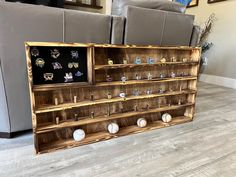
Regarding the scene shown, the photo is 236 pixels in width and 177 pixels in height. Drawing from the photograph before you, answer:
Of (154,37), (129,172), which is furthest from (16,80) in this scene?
(154,37)

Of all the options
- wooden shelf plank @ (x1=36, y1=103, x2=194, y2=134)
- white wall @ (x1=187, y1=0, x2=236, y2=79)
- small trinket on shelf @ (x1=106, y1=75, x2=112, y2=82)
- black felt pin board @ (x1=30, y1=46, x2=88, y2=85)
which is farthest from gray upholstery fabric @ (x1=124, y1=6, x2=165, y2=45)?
white wall @ (x1=187, y1=0, x2=236, y2=79)

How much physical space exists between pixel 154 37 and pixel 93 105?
2.89 ft

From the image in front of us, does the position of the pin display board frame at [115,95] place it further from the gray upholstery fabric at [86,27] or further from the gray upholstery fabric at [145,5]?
the gray upholstery fabric at [145,5]

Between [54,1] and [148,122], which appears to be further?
[54,1]

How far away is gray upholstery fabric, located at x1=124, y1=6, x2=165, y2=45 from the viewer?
5.32 feet

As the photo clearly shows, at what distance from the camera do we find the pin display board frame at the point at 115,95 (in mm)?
1463

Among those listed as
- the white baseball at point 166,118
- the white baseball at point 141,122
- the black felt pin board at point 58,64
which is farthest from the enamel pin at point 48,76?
the white baseball at point 166,118

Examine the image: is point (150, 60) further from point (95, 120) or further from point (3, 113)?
point (3, 113)

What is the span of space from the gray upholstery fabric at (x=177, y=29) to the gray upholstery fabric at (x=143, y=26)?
8cm

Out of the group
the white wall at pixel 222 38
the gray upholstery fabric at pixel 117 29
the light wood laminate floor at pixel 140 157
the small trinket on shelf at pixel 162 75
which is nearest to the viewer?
the light wood laminate floor at pixel 140 157

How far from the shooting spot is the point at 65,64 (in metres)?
1.49

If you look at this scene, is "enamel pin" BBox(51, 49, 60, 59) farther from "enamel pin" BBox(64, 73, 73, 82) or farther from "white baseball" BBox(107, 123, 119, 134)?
"white baseball" BBox(107, 123, 119, 134)

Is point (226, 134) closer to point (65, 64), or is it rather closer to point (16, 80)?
point (65, 64)

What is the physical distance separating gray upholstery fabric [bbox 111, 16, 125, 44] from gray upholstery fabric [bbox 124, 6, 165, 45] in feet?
0.14
